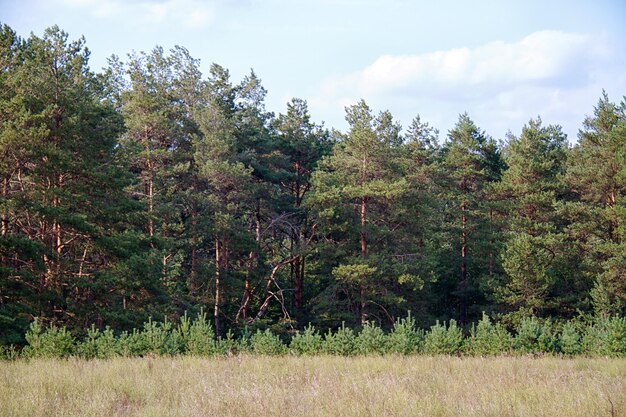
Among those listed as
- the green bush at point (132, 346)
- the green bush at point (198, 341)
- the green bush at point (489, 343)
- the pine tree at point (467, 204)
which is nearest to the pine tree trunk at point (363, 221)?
the pine tree at point (467, 204)

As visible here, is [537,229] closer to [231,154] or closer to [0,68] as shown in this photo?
[231,154]

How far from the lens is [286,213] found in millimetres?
32250

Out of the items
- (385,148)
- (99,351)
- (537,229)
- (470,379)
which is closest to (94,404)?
(470,379)

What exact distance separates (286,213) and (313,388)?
77.2 ft

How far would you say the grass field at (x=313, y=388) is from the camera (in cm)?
708

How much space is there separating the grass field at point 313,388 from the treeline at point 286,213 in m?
10.2

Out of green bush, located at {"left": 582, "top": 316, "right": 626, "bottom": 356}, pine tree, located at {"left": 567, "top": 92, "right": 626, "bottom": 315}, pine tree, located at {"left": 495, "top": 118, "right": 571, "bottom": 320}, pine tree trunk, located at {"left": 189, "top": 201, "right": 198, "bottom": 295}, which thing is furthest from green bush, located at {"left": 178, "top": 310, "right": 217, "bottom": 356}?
pine tree, located at {"left": 567, "top": 92, "right": 626, "bottom": 315}

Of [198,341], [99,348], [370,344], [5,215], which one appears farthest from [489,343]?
[5,215]

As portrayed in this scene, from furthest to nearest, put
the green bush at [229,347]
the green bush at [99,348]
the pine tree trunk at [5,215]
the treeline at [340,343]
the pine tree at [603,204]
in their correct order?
1. the pine tree at [603,204]
2. the pine tree trunk at [5,215]
3. the green bush at [229,347]
4. the treeline at [340,343]
5. the green bush at [99,348]

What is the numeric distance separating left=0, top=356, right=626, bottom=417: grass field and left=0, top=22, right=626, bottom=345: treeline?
10211mm

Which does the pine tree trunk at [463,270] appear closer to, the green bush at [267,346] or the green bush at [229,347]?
the green bush at [267,346]

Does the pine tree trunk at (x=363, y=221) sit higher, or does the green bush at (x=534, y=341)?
the pine tree trunk at (x=363, y=221)

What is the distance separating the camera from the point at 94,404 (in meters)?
7.45

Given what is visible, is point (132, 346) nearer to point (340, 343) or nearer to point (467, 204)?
point (340, 343)
